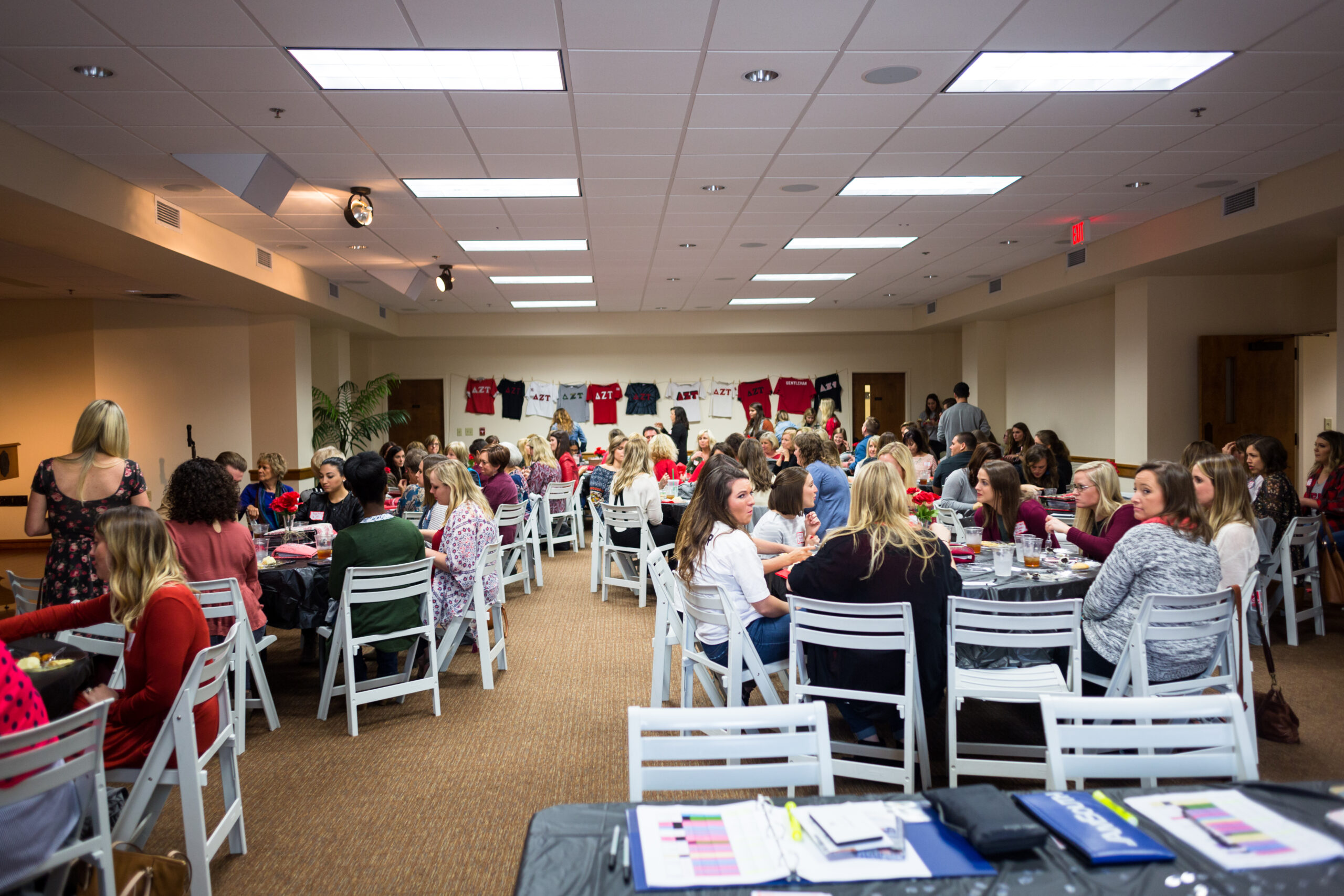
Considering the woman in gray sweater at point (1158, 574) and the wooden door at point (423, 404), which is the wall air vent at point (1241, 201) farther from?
the wooden door at point (423, 404)

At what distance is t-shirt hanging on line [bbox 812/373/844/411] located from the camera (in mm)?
15766

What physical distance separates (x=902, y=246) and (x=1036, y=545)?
5.73 m

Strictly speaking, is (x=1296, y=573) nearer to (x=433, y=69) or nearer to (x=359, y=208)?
(x=433, y=69)

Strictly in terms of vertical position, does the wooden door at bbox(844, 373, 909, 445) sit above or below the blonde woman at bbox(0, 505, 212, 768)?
above

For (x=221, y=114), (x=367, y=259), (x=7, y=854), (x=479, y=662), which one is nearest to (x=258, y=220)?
(x=367, y=259)

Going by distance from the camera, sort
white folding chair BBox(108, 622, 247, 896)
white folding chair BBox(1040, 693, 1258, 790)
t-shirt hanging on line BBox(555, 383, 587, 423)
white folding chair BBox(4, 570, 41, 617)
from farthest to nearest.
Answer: t-shirt hanging on line BBox(555, 383, 587, 423) → white folding chair BBox(4, 570, 41, 617) → white folding chair BBox(108, 622, 247, 896) → white folding chair BBox(1040, 693, 1258, 790)

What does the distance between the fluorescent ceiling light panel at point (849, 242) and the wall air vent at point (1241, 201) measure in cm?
275

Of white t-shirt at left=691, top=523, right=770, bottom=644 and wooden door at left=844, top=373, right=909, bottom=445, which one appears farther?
wooden door at left=844, top=373, right=909, bottom=445

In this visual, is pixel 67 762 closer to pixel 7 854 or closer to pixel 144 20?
pixel 7 854

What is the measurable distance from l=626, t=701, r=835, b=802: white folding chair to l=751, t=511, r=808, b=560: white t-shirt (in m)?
2.72

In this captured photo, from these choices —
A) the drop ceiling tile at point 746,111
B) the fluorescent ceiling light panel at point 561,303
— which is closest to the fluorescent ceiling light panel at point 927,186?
A: the drop ceiling tile at point 746,111

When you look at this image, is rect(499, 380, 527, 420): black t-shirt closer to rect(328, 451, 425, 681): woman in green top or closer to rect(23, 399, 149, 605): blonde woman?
rect(328, 451, 425, 681): woman in green top

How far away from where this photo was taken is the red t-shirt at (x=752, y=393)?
15828 mm

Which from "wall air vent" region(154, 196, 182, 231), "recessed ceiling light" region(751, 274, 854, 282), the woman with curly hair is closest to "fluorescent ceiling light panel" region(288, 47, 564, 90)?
the woman with curly hair
